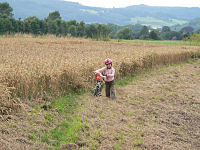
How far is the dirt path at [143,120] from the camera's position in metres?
5.26

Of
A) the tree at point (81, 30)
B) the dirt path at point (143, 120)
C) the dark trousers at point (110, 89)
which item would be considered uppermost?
the tree at point (81, 30)

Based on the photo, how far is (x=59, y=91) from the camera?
8.38 meters

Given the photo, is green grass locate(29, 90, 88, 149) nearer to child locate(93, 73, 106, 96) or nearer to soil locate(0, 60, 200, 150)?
soil locate(0, 60, 200, 150)

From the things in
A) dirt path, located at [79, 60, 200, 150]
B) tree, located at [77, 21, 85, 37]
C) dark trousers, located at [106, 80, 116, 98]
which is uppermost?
tree, located at [77, 21, 85, 37]

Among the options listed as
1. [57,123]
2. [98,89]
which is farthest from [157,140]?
[98,89]

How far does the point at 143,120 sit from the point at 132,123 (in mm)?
437

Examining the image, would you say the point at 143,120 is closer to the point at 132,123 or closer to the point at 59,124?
the point at 132,123

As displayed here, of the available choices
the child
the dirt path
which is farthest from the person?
the dirt path

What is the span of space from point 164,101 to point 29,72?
463cm

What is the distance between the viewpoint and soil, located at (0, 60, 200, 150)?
5.07m

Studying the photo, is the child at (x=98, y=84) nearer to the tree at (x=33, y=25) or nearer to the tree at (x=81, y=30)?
the tree at (x=33, y=25)

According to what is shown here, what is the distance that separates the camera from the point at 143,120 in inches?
262

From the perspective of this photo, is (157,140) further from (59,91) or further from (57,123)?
(59,91)

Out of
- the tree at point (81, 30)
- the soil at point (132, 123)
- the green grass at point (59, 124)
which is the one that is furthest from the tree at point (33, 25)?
the green grass at point (59, 124)
